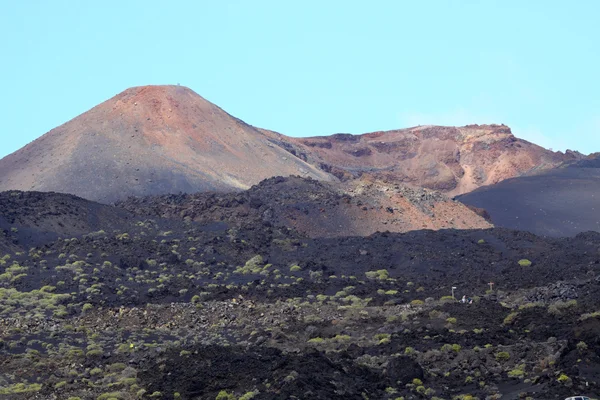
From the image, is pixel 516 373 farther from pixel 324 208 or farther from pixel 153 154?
pixel 153 154

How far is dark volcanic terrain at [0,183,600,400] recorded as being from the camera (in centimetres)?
5094

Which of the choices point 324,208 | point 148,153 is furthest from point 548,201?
point 148,153

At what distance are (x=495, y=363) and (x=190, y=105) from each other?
11019cm

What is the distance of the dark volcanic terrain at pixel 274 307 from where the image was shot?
50.9 m

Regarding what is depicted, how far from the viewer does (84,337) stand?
219 feet

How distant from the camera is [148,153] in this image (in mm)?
139250

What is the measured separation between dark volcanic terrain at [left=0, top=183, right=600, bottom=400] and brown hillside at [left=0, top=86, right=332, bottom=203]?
59.4 ft

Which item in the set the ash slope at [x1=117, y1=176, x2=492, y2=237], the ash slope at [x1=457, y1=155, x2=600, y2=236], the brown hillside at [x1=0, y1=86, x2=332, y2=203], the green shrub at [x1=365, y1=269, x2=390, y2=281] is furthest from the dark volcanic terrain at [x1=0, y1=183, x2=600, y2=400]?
the ash slope at [x1=457, y1=155, x2=600, y2=236]

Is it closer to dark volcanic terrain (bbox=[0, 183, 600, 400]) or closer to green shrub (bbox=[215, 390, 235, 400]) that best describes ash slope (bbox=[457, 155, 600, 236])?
dark volcanic terrain (bbox=[0, 183, 600, 400])

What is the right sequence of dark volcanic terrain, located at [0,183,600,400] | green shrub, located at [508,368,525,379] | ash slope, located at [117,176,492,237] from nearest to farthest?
1. green shrub, located at [508,368,525,379]
2. dark volcanic terrain, located at [0,183,600,400]
3. ash slope, located at [117,176,492,237]

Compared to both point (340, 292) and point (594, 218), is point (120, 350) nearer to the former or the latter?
point (340, 292)

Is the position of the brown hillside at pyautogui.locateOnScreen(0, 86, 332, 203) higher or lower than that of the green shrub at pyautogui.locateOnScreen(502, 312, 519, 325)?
higher

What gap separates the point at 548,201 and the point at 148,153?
47.1 meters

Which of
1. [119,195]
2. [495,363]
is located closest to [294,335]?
[495,363]
